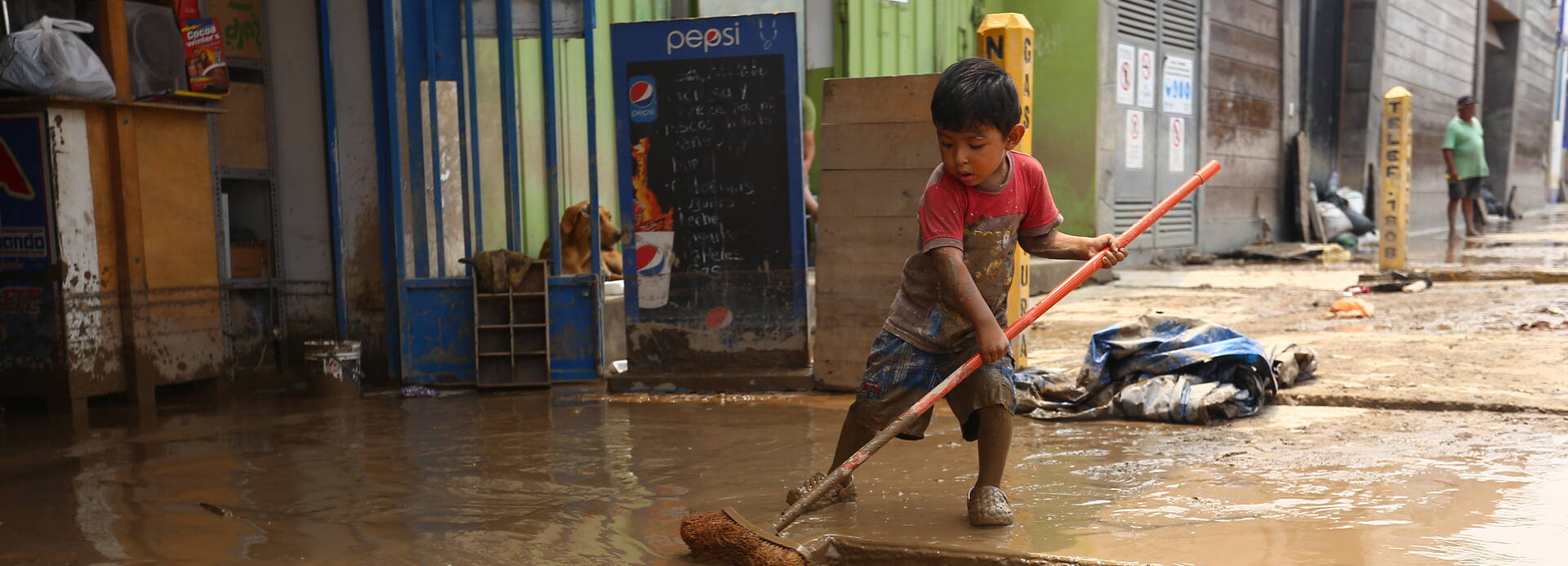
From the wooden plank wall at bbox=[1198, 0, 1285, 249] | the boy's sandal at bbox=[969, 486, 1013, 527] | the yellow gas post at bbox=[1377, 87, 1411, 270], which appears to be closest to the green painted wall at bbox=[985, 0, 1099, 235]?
the yellow gas post at bbox=[1377, 87, 1411, 270]

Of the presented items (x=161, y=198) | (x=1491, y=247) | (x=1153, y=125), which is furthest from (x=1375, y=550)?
(x=1491, y=247)

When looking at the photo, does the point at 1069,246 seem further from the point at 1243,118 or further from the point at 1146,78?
the point at 1243,118

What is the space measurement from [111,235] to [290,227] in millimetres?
970

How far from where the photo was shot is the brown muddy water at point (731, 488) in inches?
122

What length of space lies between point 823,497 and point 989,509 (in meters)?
0.51

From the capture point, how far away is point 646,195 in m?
5.91

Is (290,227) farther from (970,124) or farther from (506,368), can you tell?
(970,124)

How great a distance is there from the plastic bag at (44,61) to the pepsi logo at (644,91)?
2.52 m

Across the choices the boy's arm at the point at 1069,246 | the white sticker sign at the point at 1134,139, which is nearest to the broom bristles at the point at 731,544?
the boy's arm at the point at 1069,246

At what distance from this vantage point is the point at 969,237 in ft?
10.9

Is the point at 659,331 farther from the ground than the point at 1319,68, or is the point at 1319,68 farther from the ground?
the point at 1319,68

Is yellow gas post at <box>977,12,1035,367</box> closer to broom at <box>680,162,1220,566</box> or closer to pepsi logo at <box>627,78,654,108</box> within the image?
pepsi logo at <box>627,78,654,108</box>

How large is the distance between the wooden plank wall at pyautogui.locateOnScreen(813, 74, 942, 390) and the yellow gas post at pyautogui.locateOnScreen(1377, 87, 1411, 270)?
22.2 feet

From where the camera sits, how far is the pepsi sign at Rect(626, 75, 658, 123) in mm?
5852
